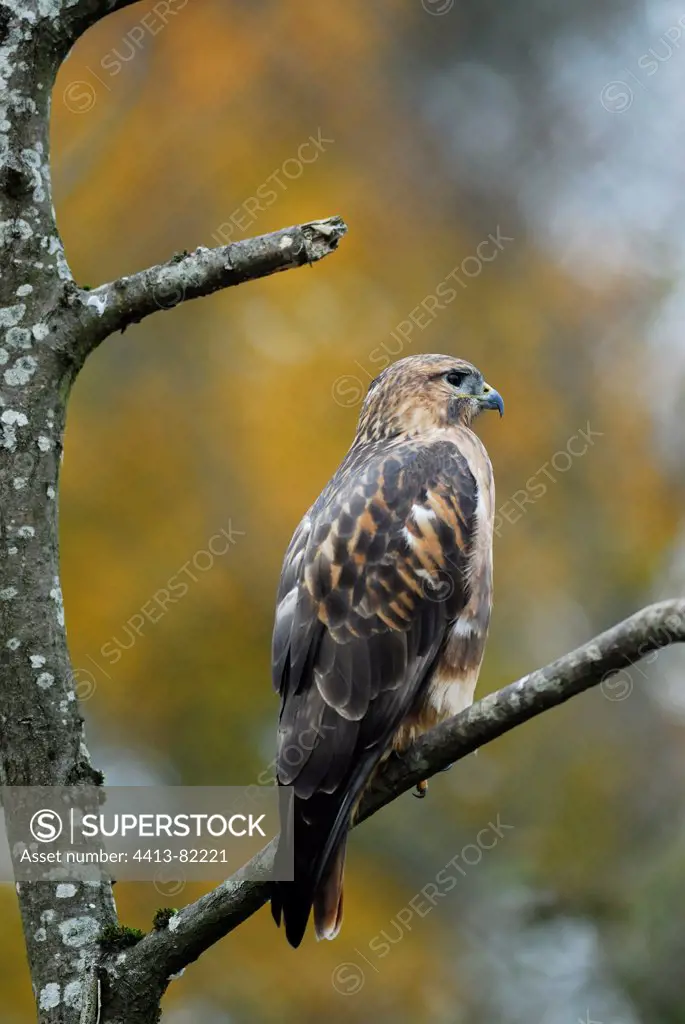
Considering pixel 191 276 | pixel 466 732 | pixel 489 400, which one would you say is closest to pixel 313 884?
pixel 466 732

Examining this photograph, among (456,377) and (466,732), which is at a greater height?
(456,377)

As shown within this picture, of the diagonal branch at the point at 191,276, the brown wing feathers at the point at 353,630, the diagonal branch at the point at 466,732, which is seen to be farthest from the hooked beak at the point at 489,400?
the diagonal branch at the point at 466,732

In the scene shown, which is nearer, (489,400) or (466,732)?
(466,732)

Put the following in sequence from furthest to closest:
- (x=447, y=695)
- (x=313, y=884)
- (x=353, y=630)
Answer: (x=447, y=695) → (x=353, y=630) → (x=313, y=884)

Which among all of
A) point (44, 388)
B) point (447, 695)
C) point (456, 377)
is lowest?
point (447, 695)

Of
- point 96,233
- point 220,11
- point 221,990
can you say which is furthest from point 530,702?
point 220,11

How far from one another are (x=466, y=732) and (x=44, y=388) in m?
1.36

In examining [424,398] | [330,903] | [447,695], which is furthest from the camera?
[424,398]

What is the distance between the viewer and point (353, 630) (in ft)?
11.8

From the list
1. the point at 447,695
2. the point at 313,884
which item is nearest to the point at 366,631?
the point at 447,695

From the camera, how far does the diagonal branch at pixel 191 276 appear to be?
3.23m

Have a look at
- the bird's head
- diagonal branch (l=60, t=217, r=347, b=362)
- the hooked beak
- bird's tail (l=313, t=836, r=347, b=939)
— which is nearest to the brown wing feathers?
bird's tail (l=313, t=836, r=347, b=939)

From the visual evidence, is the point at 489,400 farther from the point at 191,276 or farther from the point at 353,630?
the point at 191,276

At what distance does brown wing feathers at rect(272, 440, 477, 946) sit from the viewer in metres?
3.37
